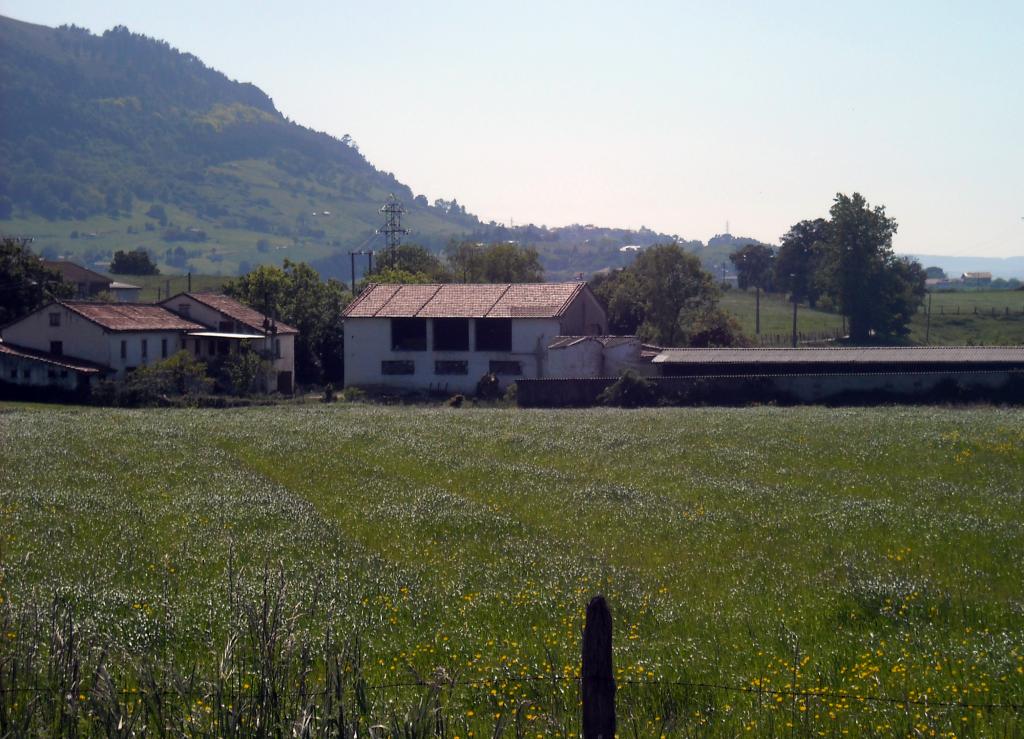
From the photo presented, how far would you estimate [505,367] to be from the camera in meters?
65.6

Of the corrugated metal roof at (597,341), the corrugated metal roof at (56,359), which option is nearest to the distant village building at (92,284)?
the corrugated metal roof at (56,359)

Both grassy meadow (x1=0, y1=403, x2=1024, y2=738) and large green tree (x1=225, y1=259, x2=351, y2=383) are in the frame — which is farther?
large green tree (x1=225, y1=259, x2=351, y2=383)

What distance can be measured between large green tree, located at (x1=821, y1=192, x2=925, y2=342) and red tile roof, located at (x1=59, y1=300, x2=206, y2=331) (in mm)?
54314

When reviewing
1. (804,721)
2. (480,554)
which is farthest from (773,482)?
(804,721)

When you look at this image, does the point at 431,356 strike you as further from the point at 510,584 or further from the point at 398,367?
the point at 510,584

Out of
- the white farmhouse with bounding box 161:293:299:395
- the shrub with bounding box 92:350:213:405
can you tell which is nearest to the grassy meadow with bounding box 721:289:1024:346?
the white farmhouse with bounding box 161:293:299:395

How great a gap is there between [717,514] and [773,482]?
502cm

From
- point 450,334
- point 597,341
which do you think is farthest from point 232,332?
point 597,341

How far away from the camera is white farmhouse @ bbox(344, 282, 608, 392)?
65.6 metres

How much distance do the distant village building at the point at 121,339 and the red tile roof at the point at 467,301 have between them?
6.87m

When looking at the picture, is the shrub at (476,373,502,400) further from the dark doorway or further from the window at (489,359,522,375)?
the dark doorway

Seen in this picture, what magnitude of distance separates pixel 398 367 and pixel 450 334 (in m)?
3.86

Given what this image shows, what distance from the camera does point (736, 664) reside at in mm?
10109

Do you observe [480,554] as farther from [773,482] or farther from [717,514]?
[773,482]
